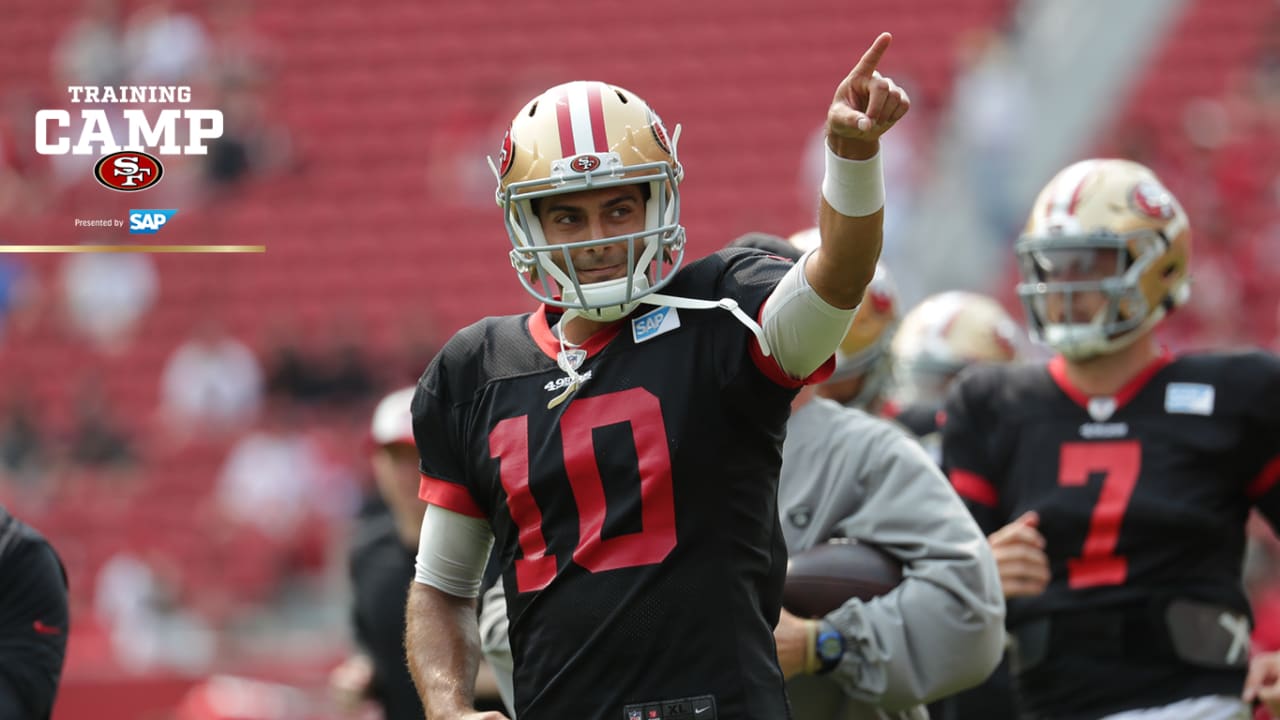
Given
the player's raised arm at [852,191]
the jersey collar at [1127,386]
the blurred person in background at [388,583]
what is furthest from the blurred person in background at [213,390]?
the player's raised arm at [852,191]

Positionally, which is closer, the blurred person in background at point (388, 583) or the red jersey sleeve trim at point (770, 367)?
the red jersey sleeve trim at point (770, 367)

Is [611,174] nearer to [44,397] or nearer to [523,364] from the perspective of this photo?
[523,364]

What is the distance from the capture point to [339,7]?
676 inches

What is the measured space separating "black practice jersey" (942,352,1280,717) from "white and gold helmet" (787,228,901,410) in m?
0.38

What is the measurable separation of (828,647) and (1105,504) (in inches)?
41.3

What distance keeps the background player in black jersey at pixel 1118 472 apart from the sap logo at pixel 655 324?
1.47 meters

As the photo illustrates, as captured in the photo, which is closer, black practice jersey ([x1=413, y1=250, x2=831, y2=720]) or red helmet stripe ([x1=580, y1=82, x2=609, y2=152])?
black practice jersey ([x1=413, y1=250, x2=831, y2=720])

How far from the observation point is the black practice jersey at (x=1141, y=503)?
13.4 feet

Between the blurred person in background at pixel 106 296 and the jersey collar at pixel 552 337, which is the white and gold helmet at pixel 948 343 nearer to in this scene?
the jersey collar at pixel 552 337

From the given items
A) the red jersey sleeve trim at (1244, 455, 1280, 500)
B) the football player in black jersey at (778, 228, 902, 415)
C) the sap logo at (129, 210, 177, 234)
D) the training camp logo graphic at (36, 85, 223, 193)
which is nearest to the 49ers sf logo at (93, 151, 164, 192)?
the training camp logo graphic at (36, 85, 223, 193)

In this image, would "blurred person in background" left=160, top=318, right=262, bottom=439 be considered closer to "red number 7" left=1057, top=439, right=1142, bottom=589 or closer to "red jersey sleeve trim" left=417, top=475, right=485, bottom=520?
"red number 7" left=1057, top=439, right=1142, bottom=589

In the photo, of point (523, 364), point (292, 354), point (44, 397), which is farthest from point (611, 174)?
point (44, 397)

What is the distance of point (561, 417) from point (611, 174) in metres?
0.43

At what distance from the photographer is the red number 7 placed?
13.6 ft
